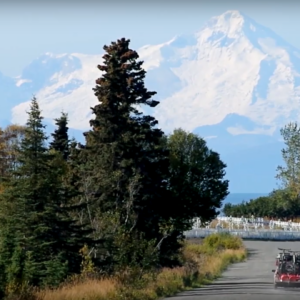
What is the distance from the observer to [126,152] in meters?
36.1

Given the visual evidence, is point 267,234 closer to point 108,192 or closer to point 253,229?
point 253,229

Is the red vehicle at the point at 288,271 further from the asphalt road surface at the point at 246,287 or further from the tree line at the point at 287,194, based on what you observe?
the tree line at the point at 287,194

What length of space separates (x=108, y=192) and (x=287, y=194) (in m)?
64.3

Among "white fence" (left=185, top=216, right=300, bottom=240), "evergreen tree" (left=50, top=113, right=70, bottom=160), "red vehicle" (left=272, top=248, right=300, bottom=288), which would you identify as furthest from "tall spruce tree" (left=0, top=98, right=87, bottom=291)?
"white fence" (left=185, top=216, right=300, bottom=240)

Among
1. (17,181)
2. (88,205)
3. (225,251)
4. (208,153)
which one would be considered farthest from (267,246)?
(17,181)

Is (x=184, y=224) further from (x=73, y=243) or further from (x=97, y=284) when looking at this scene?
(x=97, y=284)

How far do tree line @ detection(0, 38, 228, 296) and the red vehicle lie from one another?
181 inches

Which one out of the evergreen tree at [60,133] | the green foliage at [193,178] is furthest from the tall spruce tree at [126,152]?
the evergreen tree at [60,133]

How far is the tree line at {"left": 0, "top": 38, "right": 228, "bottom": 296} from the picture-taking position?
27000mm

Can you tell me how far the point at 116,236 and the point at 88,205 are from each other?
193 cm

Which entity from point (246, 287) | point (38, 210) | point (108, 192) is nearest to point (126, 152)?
point (108, 192)

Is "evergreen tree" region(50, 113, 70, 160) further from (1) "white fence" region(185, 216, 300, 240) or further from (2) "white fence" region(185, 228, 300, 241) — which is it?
(2) "white fence" region(185, 228, 300, 241)

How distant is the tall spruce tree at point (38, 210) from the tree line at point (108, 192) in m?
0.03

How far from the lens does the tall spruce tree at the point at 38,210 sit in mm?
26781
